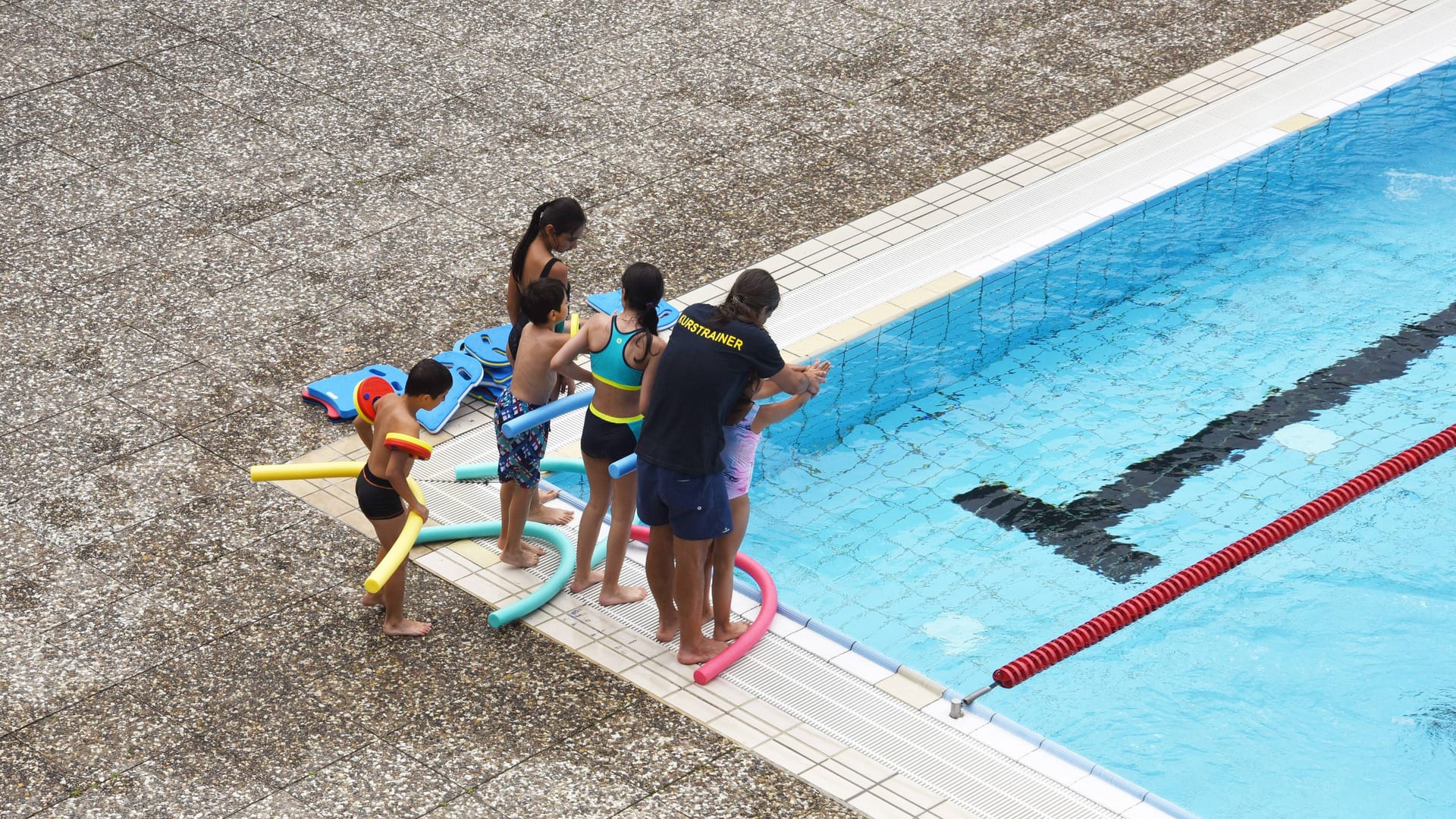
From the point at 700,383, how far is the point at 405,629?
183cm

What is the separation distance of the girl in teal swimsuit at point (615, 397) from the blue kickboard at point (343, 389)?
1.79 metres

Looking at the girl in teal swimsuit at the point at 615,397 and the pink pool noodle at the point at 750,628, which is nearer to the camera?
the girl in teal swimsuit at the point at 615,397

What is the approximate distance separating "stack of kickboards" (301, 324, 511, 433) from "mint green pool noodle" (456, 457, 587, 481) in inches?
18.3

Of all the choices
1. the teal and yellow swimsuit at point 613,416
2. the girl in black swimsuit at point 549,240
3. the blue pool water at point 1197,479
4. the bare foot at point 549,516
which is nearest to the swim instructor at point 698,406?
the teal and yellow swimsuit at point 613,416

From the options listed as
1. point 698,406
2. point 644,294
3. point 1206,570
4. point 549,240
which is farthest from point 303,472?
point 1206,570

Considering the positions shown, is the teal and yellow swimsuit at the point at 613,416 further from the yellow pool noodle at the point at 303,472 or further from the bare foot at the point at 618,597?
the yellow pool noodle at the point at 303,472

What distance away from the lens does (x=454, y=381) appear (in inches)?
336

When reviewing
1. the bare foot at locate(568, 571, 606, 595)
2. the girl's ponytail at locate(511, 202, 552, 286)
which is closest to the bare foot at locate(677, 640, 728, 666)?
the bare foot at locate(568, 571, 606, 595)

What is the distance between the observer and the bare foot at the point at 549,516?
768 cm

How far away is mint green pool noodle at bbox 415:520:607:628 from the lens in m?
7.00

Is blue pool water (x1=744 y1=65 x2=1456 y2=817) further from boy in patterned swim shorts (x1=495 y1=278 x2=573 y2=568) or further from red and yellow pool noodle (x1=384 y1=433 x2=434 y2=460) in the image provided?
red and yellow pool noodle (x1=384 y1=433 x2=434 y2=460)

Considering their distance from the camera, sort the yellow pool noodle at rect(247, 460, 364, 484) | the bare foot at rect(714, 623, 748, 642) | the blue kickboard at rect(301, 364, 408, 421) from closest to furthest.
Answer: the yellow pool noodle at rect(247, 460, 364, 484) → the bare foot at rect(714, 623, 748, 642) → the blue kickboard at rect(301, 364, 408, 421)

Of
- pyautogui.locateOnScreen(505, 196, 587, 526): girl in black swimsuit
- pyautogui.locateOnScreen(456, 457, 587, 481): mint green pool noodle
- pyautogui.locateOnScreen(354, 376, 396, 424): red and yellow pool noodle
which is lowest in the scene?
pyautogui.locateOnScreen(456, 457, 587, 481): mint green pool noodle

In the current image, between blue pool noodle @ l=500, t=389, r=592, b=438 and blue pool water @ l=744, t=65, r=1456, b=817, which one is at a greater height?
blue pool noodle @ l=500, t=389, r=592, b=438
